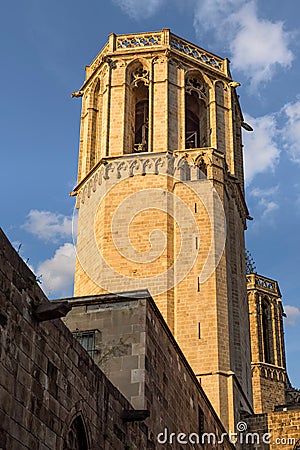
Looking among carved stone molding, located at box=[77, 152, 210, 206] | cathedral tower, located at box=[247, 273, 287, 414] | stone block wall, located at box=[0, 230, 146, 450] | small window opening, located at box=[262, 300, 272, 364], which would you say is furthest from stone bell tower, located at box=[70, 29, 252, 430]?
small window opening, located at box=[262, 300, 272, 364]

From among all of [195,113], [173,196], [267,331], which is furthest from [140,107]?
[267,331]

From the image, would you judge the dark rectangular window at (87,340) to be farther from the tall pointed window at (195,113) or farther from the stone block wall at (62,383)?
the tall pointed window at (195,113)

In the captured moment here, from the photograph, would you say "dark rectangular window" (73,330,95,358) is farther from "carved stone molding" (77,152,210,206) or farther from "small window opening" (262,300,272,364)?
"small window opening" (262,300,272,364)

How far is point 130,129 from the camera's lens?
2941 cm

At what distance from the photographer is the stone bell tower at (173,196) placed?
24.9 m

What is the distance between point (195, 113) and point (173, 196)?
6212 millimetres

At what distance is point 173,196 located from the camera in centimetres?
2708

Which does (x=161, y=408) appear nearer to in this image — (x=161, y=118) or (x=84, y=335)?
(x=84, y=335)

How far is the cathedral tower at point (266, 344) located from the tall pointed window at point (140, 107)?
19122mm

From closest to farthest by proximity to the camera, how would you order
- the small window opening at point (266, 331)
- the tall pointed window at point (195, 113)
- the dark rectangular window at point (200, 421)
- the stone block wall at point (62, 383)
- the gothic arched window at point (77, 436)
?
the stone block wall at point (62, 383) < the gothic arched window at point (77, 436) < the dark rectangular window at point (200, 421) < the tall pointed window at point (195, 113) < the small window opening at point (266, 331)

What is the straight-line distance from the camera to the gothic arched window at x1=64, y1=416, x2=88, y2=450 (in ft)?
35.0

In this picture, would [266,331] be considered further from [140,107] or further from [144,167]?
[144,167]

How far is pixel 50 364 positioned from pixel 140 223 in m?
16.6

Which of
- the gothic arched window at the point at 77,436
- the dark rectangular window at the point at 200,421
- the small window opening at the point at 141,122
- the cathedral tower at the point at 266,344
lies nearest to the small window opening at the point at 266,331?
the cathedral tower at the point at 266,344
